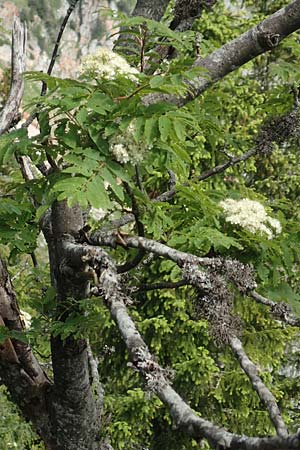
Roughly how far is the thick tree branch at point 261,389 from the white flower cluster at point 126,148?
706 millimetres

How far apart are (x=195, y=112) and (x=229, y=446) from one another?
212 cm

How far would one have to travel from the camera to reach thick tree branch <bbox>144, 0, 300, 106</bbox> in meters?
2.51

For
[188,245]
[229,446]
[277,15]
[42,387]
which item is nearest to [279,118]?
[277,15]

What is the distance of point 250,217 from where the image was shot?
2.50 metres

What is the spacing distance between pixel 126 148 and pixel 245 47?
2.72ft

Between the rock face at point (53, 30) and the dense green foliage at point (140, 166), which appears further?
the rock face at point (53, 30)

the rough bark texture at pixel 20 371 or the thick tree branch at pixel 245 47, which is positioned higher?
the thick tree branch at pixel 245 47

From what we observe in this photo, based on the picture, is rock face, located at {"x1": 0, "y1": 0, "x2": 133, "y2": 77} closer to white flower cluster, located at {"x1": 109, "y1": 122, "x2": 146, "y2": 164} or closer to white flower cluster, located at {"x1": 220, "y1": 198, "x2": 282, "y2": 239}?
white flower cluster, located at {"x1": 220, "y1": 198, "x2": 282, "y2": 239}

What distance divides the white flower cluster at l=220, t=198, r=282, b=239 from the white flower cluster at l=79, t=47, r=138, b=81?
68 centimetres

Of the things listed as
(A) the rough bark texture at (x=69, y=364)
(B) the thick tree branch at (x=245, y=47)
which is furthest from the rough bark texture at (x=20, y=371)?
(B) the thick tree branch at (x=245, y=47)

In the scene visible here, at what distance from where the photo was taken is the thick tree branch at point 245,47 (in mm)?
2514

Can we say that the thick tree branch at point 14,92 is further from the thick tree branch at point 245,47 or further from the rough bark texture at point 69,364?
the thick tree branch at point 245,47

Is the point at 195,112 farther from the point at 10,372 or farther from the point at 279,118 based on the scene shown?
the point at 10,372

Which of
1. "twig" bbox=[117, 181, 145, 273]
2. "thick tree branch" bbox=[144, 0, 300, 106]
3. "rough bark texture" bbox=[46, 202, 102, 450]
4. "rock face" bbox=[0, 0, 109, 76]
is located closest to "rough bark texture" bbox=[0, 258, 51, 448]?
"rough bark texture" bbox=[46, 202, 102, 450]
